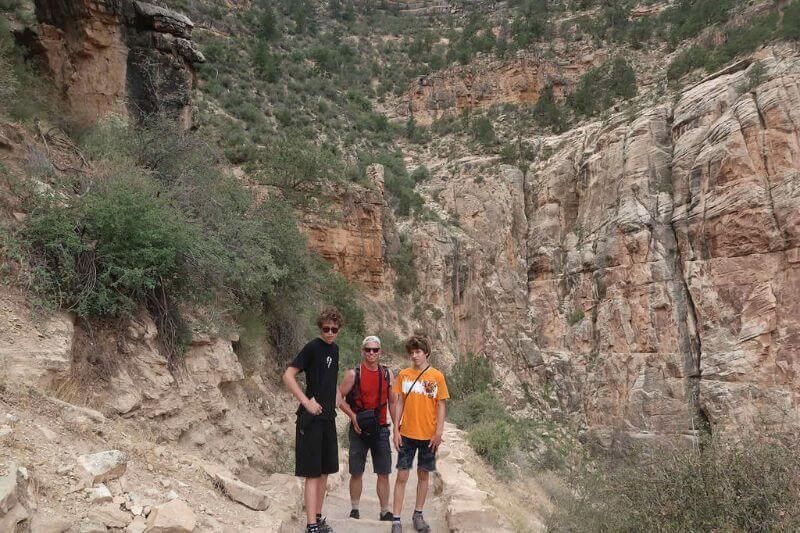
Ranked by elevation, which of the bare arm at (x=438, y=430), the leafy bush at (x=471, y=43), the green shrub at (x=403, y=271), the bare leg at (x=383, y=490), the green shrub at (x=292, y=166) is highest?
the leafy bush at (x=471, y=43)

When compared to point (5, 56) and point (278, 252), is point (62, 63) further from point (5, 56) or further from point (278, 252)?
point (278, 252)

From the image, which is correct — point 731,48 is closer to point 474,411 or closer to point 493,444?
point 474,411

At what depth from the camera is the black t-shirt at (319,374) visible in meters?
3.91

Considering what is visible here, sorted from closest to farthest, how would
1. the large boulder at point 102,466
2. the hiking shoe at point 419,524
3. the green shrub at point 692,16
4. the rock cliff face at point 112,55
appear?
the large boulder at point 102,466, the hiking shoe at point 419,524, the rock cliff face at point 112,55, the green shrub at point 692,16

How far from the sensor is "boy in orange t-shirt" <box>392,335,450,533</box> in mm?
4344

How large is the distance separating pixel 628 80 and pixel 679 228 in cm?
1261

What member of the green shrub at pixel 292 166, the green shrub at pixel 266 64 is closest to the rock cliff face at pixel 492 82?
the green shrub at pixel 266 64

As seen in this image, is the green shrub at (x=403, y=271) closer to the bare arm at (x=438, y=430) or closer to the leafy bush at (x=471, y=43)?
the bare arm at (x=438, y=430)

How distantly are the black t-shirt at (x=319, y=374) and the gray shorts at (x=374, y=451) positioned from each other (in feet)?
2.30

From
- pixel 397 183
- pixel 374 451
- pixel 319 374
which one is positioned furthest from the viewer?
pixel 397 183

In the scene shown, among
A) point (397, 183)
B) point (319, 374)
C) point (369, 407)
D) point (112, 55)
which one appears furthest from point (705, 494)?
point (397, 183)

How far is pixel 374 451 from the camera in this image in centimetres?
453

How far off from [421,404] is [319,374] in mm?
1014

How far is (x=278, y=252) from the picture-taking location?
988 centimetres
